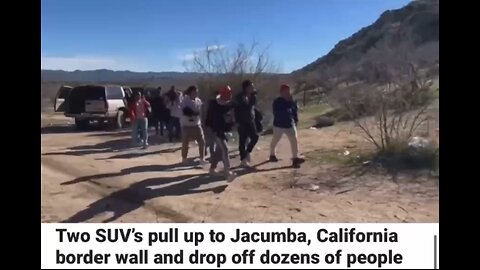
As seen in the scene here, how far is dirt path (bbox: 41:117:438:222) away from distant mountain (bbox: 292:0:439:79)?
294 cm

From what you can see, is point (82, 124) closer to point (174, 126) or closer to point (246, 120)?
point (174, 126)

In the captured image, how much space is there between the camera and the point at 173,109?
14.6 metres

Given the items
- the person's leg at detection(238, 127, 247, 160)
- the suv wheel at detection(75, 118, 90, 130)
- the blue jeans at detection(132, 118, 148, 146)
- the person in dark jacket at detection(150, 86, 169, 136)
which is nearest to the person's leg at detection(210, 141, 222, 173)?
the person's leg at detection(238, 127, 247, 160)

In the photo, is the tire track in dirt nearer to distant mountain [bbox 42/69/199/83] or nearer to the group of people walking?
the group of people walking

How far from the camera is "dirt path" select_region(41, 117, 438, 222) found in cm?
714

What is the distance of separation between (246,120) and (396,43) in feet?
15.7

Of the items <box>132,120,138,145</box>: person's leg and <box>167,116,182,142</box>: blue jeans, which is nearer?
<box>132,120,138,145</box>: person's leg

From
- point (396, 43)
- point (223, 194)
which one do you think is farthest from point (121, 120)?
point (223, 194)

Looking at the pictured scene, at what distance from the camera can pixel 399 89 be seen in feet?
37.4
